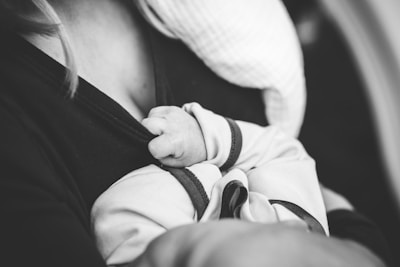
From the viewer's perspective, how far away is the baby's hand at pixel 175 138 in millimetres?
501

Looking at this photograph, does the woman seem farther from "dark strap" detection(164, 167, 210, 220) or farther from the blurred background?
the blurred background

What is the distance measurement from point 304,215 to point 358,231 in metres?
0.17

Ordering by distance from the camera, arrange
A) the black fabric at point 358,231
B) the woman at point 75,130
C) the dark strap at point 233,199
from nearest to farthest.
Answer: the woman at point 75,130 → the dark strap at point 233,199 → the black fabric at point 358,231

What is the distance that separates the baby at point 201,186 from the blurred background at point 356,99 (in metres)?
0.16

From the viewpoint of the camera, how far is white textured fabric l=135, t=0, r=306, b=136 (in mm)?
620

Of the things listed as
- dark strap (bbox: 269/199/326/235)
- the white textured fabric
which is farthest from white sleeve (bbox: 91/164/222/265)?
the white textured fabric

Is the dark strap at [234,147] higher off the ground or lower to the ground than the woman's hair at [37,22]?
lower

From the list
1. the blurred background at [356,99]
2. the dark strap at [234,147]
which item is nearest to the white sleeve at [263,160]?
the dark strap at [234,147]

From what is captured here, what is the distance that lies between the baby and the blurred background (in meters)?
0.16

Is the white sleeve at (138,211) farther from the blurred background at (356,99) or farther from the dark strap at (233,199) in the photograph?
the blurred background at (356,99)

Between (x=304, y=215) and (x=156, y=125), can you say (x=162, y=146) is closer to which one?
(x=156, y=125)

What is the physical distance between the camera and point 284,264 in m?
0.34

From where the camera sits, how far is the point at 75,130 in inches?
19.2

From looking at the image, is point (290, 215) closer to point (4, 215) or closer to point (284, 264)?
point (284, 264)
